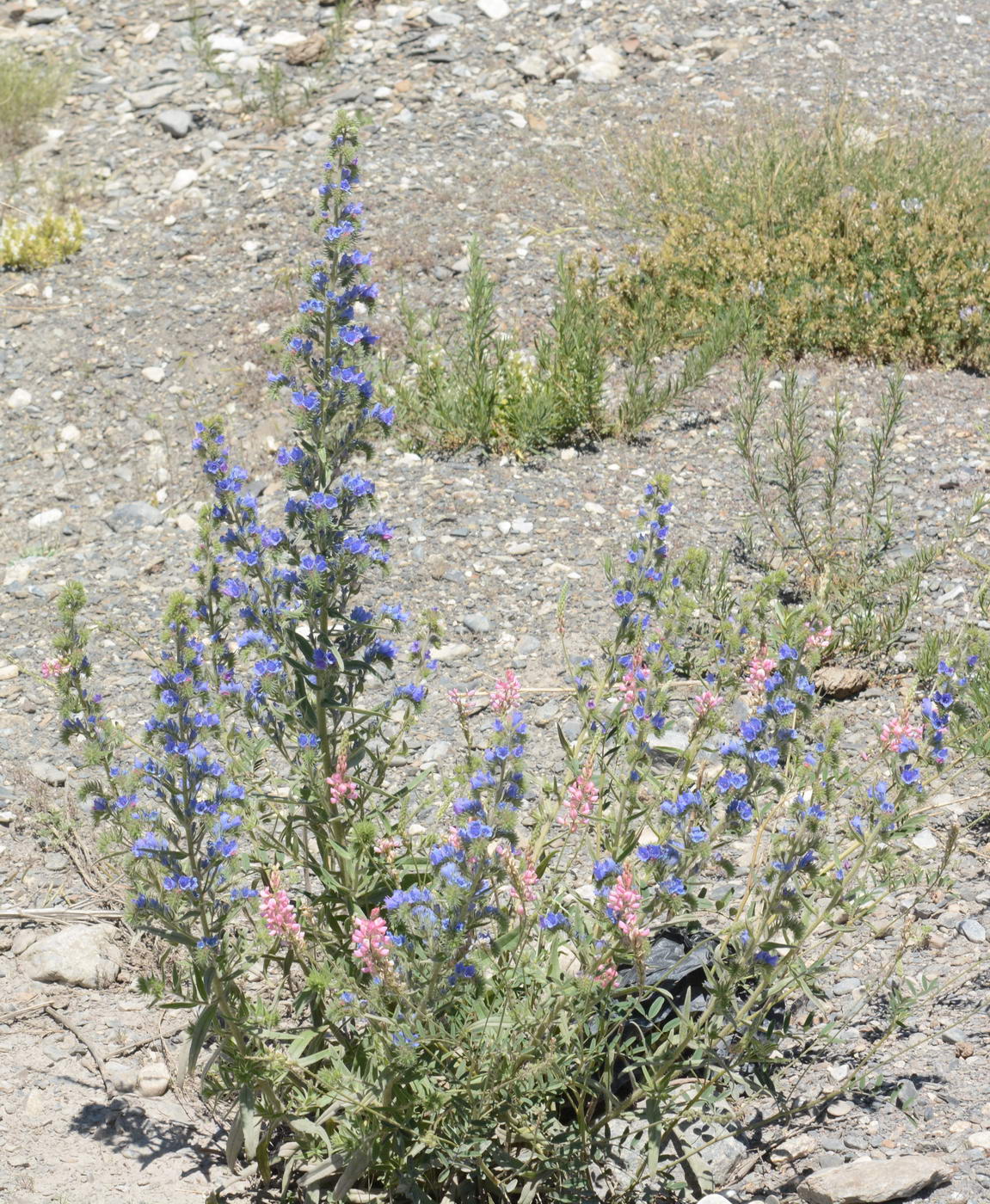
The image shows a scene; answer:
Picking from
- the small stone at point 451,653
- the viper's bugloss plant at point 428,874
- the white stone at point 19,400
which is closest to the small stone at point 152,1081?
the viper's bugloss plant at point 428,874

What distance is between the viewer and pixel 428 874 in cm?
294

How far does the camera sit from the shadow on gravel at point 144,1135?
3.08 m

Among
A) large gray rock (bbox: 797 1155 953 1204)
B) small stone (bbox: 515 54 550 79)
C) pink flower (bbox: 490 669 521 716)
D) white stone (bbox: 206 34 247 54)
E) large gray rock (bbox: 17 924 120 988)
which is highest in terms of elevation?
pink flower (bbox: 490 669 521 716)

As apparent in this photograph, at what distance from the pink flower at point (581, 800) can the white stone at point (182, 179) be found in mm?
6834

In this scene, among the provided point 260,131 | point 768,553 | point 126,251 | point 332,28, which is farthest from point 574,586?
point 332,28

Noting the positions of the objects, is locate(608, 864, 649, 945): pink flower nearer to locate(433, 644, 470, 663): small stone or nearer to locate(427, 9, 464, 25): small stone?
locate(433, 644, 470, 663): small stone

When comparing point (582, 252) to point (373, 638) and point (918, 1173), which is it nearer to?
point (373, 638)

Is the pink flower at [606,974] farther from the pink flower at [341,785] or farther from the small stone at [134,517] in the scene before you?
the small stone at [134,517]

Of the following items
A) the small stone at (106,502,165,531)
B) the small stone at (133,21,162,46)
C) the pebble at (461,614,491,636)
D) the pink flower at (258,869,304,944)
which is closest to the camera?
the pink flower at (258,869,304,944)

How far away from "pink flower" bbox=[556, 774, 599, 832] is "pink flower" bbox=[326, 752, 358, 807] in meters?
0.51

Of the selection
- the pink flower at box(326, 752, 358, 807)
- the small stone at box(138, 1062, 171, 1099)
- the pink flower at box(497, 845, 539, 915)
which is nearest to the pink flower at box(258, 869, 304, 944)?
the pink flower at box(326, 752, 358, 807)

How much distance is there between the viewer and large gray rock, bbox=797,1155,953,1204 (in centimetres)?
268

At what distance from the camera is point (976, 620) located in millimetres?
4656

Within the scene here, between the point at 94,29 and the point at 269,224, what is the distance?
390 centimetres
